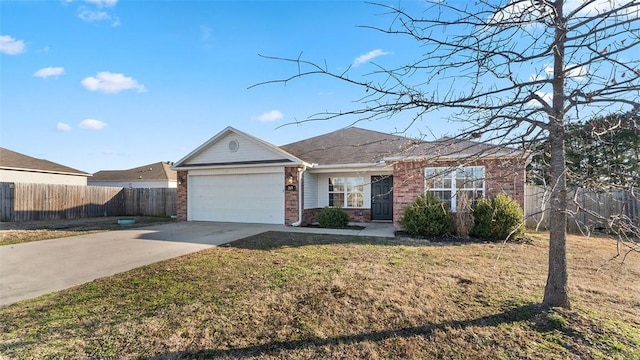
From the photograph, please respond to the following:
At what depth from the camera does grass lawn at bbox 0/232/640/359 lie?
2.83m

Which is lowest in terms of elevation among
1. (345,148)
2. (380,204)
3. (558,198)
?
(380,204)

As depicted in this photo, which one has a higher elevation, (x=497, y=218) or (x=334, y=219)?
(x=497, y=218)

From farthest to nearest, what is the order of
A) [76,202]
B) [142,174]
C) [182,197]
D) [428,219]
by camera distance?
[142,174]
[76,202]
[182,197]
[428,219]

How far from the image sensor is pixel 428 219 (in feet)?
30.5

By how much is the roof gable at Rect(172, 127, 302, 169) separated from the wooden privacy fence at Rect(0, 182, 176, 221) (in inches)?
242

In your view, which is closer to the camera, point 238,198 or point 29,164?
point 238,198

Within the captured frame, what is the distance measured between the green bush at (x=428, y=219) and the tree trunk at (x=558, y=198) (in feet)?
17.9

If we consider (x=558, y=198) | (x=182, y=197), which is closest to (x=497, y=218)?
(x=558, y=198)

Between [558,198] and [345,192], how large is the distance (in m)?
10.4

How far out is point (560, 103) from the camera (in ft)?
11.2

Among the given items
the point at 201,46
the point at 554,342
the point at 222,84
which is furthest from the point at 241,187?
the point at 554,342

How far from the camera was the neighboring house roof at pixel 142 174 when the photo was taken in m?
29.0

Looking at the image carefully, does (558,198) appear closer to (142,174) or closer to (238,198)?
(238,198)

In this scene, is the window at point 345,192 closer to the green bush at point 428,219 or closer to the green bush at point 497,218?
the green bush at point 428,219
